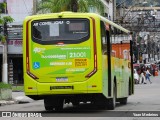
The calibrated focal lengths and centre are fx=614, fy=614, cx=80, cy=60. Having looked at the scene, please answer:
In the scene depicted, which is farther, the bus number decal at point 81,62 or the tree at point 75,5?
the tree at point 75,5

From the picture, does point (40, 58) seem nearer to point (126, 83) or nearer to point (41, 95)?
point (41, 95)

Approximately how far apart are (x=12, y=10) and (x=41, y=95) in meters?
38.3

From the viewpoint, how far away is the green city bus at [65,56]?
20.7m

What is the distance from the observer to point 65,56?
68.2 ft

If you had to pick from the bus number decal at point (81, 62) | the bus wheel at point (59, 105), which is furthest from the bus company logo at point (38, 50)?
the bus wheel at point (59, 105)

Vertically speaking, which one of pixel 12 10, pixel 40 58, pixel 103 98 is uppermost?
pixel 12 10

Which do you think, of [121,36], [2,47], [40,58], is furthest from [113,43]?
[2,47]

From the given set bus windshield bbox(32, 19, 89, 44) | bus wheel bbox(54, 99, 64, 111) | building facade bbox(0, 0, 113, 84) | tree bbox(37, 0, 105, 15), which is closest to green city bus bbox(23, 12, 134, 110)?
bus windshield bbox(32, 19, 89, 44)

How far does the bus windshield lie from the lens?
68.5 ft

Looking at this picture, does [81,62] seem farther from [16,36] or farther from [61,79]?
[16,36]

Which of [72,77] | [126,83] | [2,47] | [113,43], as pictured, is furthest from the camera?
[2,47]

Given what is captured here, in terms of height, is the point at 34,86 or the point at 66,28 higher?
the point at 66,28

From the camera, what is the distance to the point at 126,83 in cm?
2819

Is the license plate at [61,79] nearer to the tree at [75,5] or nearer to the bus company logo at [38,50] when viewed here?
the bus company logo at [38,50]
